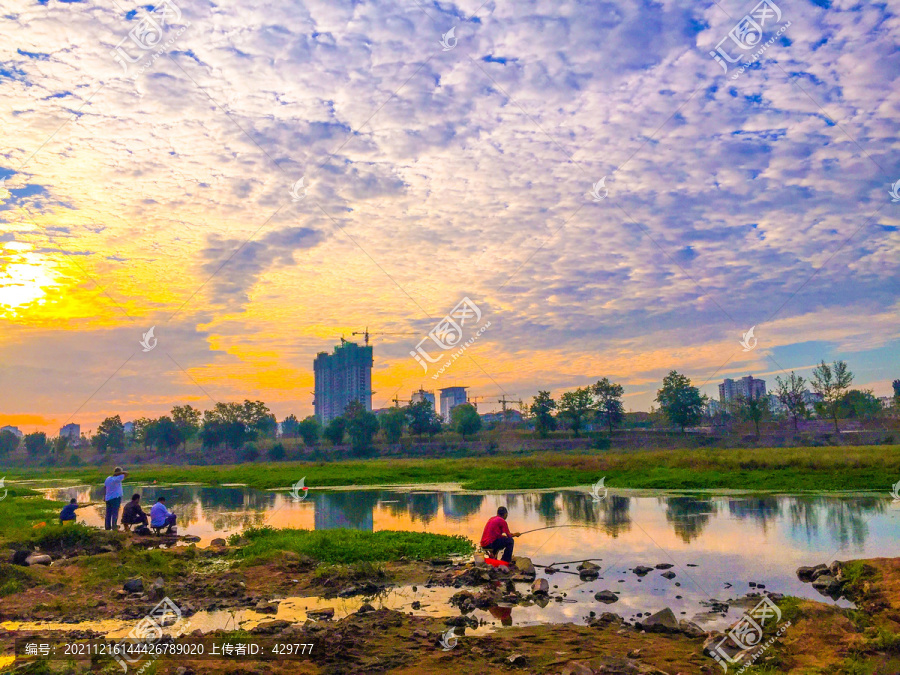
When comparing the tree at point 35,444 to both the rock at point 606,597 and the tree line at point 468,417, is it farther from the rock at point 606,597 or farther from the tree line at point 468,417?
the rock at point 606,597

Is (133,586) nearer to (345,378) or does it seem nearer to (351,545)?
(351,545)

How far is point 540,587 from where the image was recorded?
1191cm

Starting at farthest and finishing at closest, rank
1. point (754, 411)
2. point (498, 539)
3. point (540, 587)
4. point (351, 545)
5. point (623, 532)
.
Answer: point (754, 411)
point (623, 532)
point (351, 545)
point (498, 539)
point (540, 587)

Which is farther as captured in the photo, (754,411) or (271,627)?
(754,411)

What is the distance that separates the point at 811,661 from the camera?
7.83 metres

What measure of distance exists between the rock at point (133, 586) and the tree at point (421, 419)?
77.1 metres

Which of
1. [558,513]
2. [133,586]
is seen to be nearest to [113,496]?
[133,586]

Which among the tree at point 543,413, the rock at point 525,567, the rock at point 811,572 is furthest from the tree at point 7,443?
the rock at point 811,572

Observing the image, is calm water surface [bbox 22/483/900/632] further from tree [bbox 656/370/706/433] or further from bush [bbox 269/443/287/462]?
bush [bbox 269/443/287/462]

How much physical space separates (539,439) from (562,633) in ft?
243

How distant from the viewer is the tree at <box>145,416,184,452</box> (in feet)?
339

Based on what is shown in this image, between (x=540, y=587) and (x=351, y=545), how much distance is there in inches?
241

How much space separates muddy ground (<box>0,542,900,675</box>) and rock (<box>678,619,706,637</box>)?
0.02 m

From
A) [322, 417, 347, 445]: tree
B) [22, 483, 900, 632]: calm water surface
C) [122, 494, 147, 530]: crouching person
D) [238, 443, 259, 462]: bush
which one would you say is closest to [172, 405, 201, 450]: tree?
[238, 443, 259, 462]: bush
